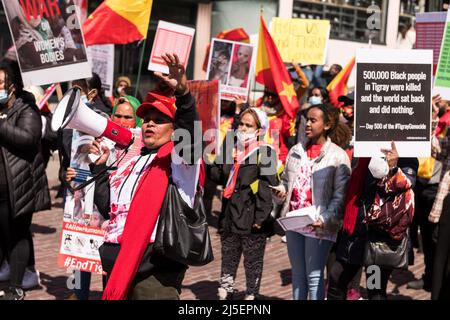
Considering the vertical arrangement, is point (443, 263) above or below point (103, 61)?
below

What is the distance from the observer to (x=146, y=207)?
4.54 meters

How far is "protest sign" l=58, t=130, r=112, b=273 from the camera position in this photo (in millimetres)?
6566

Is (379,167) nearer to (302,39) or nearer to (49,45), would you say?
(49,45)

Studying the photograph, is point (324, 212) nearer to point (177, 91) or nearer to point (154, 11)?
point (177, 91)

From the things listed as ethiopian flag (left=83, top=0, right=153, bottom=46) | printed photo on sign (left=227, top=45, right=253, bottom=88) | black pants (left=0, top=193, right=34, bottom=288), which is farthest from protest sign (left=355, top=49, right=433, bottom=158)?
printed photo on sign (left=227, top=45, right=253, bottom=88)

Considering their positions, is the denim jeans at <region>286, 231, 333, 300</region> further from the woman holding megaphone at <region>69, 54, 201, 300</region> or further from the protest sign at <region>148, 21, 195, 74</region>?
the protest sign at <region>148, 21, 195, 74</region>

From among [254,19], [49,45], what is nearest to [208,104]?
[49,45]

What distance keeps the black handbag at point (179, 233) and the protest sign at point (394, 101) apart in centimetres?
180

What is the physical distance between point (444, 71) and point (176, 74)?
356 centimetres

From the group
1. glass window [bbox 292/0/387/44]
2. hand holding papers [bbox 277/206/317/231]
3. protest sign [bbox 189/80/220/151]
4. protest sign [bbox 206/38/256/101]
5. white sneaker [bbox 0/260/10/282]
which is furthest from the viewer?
glass window [bbox 292/0/387/44]

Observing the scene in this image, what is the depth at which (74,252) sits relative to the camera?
6.75 metres

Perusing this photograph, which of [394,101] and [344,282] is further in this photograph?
[344,282]

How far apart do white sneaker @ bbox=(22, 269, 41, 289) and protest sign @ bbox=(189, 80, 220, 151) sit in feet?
10.2

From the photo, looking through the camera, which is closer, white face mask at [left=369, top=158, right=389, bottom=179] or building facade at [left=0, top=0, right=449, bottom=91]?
white face mask at [left=369, top=158, right=389, bottom=179]
